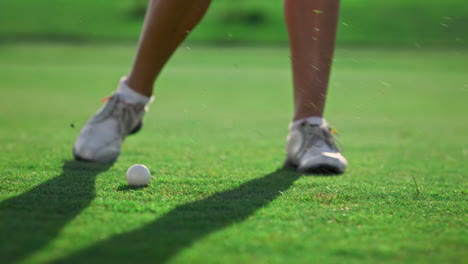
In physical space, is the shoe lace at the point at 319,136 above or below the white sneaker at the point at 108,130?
above

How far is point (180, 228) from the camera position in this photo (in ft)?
4.28

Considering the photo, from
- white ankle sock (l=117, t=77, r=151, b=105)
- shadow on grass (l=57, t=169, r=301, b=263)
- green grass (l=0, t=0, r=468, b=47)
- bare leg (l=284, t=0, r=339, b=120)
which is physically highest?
bare leg (l=284, t=0, r=339, b=120)

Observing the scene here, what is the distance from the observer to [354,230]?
1.34 metres

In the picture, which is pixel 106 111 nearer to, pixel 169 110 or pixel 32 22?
pixel 169 110

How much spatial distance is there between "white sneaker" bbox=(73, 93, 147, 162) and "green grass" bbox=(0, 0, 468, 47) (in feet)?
63.8

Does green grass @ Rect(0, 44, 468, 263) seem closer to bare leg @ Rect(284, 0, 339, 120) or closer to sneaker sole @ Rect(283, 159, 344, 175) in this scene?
sneaker sole @ Rect(283, 159, 344, 175)

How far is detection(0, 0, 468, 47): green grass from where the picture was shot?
74.7ft

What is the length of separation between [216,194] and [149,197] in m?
0.22

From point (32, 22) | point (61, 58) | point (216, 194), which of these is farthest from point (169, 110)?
point (32, 22)

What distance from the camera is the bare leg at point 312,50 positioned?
90.1 inches

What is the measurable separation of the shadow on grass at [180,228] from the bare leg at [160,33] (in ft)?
2.70

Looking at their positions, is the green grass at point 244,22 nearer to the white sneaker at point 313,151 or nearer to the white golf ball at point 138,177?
the white sneaker at point 313,151

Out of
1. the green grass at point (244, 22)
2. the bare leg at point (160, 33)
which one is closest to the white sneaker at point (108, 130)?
the bare leg at point (160, 33)

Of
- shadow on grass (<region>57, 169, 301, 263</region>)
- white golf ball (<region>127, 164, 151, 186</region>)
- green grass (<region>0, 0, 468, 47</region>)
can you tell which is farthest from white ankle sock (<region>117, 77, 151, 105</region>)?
green grass (<region>0, 0, 468, 47</region>)
